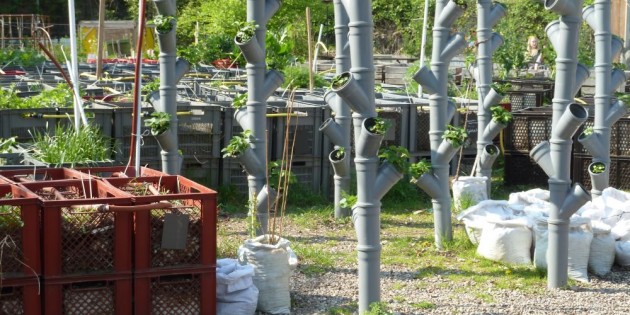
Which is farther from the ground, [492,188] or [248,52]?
[248,52]

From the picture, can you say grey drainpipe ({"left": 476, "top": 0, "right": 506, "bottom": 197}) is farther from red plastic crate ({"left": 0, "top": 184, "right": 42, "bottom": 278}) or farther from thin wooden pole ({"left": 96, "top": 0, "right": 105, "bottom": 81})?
red plastic crate ({"left": 0, "top": 184, "right": 42, "bottom": 278})

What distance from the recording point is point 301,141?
11352mm

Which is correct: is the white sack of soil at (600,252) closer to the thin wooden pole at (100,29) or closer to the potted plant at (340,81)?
the potted plant at (340,81)

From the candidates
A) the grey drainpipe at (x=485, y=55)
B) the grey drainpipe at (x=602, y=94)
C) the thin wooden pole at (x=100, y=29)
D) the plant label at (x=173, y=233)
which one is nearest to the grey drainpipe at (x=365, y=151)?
the plant label at (x=173, y=233)

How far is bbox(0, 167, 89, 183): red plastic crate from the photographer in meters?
6.96

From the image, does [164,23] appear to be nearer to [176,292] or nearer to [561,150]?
[176,292]

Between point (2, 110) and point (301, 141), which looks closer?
point (2, 110)

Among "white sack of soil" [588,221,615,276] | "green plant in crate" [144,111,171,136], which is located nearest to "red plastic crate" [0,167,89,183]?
"green plant in crate" [144,111,171,136]

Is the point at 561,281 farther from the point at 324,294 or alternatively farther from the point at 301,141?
the point at 301,141

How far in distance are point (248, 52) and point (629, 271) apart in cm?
336

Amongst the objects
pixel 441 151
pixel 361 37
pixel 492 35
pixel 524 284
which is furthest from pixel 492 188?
pixel 361 37

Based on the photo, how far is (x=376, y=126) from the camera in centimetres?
621

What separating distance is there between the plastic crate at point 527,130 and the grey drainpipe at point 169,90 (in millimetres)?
5509

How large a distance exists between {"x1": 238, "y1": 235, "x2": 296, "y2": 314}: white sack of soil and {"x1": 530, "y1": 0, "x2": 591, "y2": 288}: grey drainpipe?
79.2 inches
